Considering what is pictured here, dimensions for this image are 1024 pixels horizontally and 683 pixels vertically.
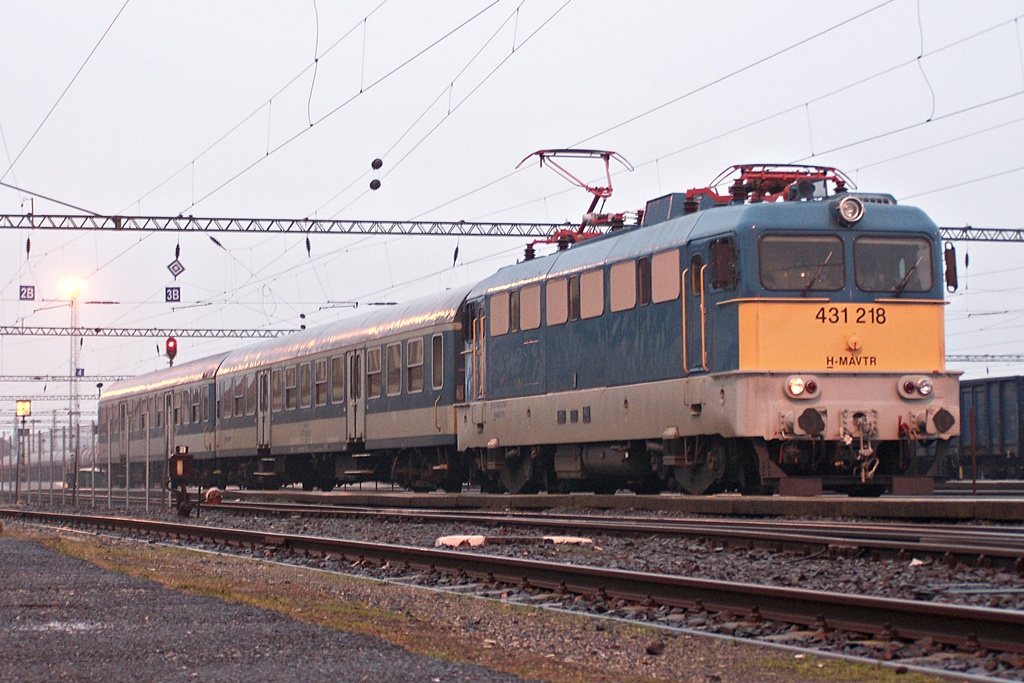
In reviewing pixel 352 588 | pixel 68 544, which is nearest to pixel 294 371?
pixel 68 544

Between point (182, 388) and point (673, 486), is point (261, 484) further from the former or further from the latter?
point (673, 486)

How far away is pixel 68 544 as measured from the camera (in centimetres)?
1803

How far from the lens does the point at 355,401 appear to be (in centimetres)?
2862

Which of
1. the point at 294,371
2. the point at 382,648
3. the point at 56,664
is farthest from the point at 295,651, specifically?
the point at 294,371

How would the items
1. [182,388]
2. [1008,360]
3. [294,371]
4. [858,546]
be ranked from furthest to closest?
[1008,360] → [182,388] → [294,371] → [858,546]

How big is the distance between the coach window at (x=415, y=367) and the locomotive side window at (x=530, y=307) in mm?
4195

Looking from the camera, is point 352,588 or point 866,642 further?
point 352,588

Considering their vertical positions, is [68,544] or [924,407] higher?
[924,407]

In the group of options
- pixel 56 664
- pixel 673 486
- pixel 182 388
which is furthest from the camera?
pixel 182 388

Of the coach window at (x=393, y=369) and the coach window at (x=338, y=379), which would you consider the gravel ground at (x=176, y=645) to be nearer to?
the coach window at (x=393, y=369)

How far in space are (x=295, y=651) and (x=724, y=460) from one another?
33.9ft

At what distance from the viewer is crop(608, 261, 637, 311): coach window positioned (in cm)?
1888

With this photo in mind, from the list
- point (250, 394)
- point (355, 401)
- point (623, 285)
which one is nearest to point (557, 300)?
point (623, 285)

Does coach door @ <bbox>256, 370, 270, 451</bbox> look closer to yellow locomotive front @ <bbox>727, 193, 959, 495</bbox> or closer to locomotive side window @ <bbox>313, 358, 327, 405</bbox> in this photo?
locomotive side window @ <bbox>313, 358, 327, 405</bbox>
